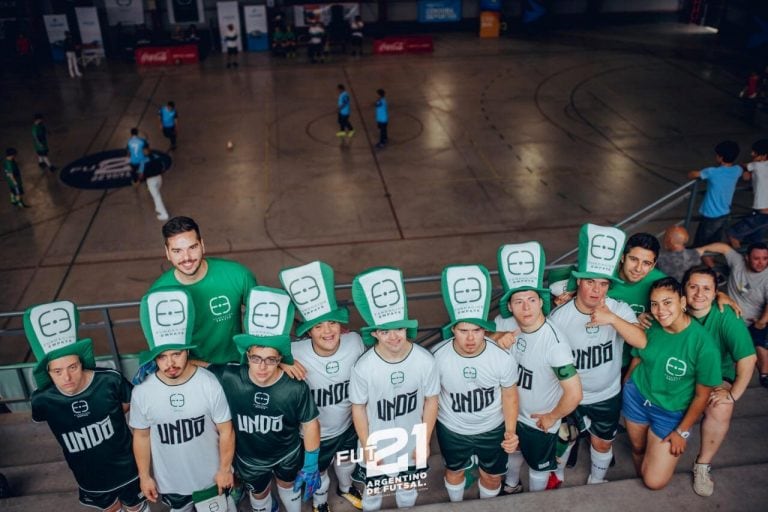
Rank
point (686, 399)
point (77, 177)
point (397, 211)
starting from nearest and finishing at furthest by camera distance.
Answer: point (686, 399) → point (397, 211) → point (77, 177)

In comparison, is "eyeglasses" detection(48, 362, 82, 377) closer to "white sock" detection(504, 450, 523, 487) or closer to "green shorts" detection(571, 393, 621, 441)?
"white sock" detection(504, 450, 523, 487)

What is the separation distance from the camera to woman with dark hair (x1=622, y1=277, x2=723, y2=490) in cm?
470

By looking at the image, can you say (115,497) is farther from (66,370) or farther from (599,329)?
(599,329)

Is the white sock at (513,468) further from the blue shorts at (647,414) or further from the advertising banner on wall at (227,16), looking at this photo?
the advertising banner on wall at (227,16)

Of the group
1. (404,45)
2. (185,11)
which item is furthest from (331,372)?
(185,11)

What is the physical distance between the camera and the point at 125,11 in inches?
1059

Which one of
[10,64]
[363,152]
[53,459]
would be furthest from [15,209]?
[10,64]

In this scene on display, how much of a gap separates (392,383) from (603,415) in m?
1.96

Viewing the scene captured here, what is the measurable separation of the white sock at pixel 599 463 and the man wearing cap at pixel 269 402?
2.41m

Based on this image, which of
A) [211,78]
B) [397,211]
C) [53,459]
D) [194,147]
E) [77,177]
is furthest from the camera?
[211,78]

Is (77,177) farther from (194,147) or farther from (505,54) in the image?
(505,54)

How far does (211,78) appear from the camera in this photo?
916 inches

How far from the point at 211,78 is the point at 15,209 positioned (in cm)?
1126

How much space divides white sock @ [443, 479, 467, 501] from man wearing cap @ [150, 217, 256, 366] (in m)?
2.21
